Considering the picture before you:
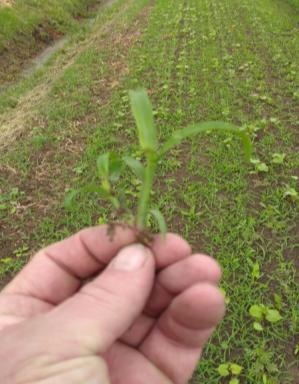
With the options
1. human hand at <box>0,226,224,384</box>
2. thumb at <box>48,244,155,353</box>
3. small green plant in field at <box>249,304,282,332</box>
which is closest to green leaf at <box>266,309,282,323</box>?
small green plant in field at <box>249,304,282,332</box>

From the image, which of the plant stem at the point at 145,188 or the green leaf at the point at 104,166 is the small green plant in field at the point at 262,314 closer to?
the plant stem at the point at 145,188

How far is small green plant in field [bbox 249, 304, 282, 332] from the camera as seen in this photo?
270cm

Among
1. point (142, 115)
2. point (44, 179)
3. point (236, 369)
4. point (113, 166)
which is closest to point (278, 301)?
point (236, 369)

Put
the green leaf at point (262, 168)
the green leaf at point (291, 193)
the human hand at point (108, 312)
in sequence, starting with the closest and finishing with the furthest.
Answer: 1. the human hand at point (108, 312)
2. the green leaf at point (291, 193)
3. the green leaf at point (262, 168)

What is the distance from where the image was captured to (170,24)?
10.1 meters

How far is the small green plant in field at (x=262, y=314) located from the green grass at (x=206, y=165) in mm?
51

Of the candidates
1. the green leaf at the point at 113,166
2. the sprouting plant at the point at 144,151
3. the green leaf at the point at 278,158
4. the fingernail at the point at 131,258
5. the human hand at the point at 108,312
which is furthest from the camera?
the green leaf at the point at 278,158

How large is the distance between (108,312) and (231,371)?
1506 millimetres

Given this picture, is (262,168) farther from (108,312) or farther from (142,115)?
(108,312)

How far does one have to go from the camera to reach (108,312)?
1.29 meters

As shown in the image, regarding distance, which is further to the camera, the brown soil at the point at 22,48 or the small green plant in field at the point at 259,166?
the brown soil at the point at 22,48

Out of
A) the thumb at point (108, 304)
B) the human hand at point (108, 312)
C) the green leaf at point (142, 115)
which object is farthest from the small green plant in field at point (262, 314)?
the green leaf at point (142, 115)

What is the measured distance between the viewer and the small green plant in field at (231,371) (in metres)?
2.46

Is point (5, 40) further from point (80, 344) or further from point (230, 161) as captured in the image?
point (80, 344)
